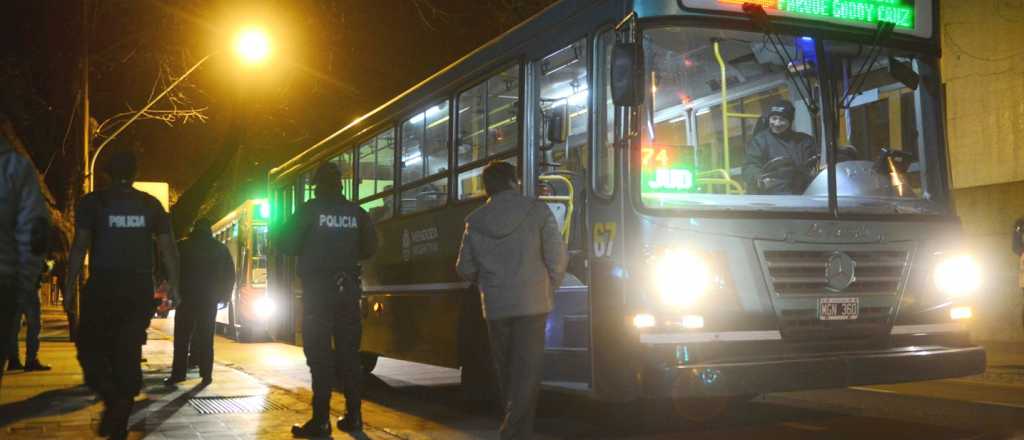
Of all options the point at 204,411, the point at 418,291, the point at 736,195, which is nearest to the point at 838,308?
the point at 736,195

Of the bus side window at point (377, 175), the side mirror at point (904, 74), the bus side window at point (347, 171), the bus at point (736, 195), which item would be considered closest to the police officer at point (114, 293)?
the bus at point (736, 195)

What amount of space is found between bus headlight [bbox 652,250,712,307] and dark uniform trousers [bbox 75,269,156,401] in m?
3.15

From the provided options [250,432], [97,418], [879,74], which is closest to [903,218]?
[879,74]

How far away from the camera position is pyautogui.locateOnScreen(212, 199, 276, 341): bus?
71.9 ft

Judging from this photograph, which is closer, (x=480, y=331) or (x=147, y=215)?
(x=147, y=215)

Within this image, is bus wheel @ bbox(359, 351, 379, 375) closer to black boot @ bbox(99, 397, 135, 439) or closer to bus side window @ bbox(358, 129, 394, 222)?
bus side window @ bbox(358, 129, 394, 222)

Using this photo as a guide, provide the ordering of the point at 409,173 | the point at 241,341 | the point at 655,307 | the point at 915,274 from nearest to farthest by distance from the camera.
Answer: the point at 655,307 → the point at 915,274 → the point at 409,173 → the point at 241,341

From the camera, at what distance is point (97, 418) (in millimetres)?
8789

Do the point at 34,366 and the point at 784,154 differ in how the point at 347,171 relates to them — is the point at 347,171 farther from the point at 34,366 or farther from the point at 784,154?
the point at 784,154

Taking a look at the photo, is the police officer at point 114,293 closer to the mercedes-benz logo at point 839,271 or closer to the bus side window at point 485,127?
the bus side window at point 485,127

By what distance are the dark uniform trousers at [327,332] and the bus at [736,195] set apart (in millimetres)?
1106

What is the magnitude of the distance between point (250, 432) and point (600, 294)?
Result: 2.84 m

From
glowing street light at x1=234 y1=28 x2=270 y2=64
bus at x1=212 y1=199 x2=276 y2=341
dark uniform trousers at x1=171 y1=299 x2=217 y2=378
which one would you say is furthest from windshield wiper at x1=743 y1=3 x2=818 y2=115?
bus at x1=212 y1=199 x2=276 y2=341

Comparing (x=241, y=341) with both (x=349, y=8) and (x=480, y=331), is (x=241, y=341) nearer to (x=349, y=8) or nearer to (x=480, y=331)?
(x=349, y=8)
